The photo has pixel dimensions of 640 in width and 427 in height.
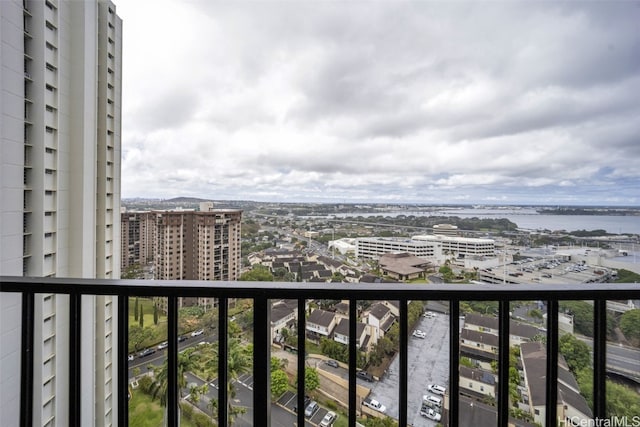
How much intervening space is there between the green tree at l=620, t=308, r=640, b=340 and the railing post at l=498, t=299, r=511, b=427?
0.40 m

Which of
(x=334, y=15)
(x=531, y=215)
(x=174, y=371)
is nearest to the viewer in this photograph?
(x=174, y=371)

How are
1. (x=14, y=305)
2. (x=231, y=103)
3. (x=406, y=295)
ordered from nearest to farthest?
(x=406, y=295) → (x=14, y=305) → (x=231, y=103)

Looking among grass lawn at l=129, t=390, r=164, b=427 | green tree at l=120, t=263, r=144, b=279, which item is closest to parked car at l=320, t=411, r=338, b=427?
grass lawn at l=129, t=390, r=164, b=427

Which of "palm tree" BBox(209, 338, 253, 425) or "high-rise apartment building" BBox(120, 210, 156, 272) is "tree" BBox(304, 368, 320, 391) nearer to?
"palm tree" BBox(209, 338, 253, 425)

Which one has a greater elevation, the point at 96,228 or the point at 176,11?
the point at 176,11

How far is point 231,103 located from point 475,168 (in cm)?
288

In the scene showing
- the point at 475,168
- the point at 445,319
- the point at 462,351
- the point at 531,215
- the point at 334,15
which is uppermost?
the point at 334,15

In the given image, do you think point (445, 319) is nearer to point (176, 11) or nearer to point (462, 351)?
point (462, 351)

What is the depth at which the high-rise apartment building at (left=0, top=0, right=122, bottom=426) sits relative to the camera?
149 centimetres

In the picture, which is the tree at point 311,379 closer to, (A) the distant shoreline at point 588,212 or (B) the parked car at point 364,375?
(B) the parked car at point 364,375

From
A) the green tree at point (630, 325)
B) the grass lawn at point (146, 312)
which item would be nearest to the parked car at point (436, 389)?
the green tree at point (630, 325)

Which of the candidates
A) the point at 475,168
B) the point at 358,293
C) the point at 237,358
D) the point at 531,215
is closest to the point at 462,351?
the point at 358,293

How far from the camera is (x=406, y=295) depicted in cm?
85

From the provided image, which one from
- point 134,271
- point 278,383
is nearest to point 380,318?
point 278,383
